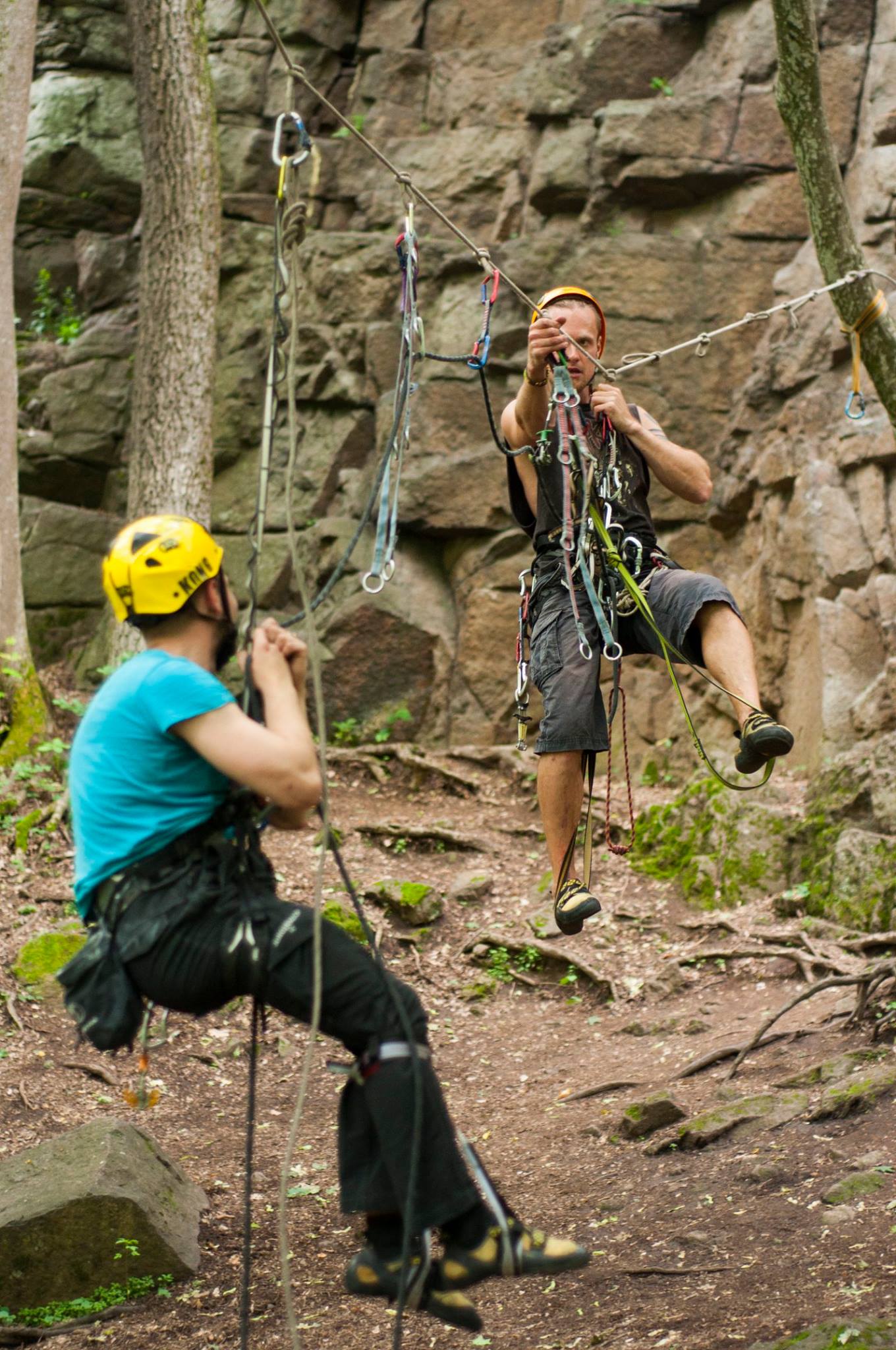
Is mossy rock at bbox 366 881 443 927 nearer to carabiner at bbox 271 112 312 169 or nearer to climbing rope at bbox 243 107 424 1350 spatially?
climbing rope at bbox 243 107 424 1350

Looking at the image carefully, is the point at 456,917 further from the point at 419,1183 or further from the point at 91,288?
the point at 91,288

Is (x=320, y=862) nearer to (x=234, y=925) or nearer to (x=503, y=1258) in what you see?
(x=234, y=925)

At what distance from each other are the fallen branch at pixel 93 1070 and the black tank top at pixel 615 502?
11.1 ft

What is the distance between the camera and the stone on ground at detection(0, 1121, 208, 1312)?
469 centimetres

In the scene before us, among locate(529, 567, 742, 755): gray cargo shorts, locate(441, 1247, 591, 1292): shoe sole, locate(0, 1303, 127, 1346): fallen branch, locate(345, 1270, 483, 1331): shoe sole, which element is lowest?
locate(0, 1303, 127, 1346): fallen branch


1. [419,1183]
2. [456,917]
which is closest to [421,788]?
[456,917]

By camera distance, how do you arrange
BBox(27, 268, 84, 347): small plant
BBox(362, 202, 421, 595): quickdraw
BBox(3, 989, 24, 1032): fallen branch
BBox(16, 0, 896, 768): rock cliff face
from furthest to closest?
BBox(27, 268, 84, 347): small plant < BBox(16, 0, 896, 768): rock cliff face < BBox(3, 989, 24, 1032): fallen branch < BBox(362, 202, 421, 595): quickdraw

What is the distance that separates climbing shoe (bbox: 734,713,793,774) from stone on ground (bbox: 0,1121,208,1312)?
272 cm

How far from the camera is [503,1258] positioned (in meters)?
2.89

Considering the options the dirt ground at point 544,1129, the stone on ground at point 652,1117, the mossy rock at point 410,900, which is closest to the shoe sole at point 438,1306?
the dirt ground at point 544,1129

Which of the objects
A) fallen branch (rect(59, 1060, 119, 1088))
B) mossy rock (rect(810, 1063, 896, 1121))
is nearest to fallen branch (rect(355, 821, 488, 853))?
fallen branch (rect(59, 1060, 119, 1088))

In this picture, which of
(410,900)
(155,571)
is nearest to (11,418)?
(410,900)

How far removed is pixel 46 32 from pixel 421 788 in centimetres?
851

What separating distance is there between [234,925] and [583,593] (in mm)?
2110
